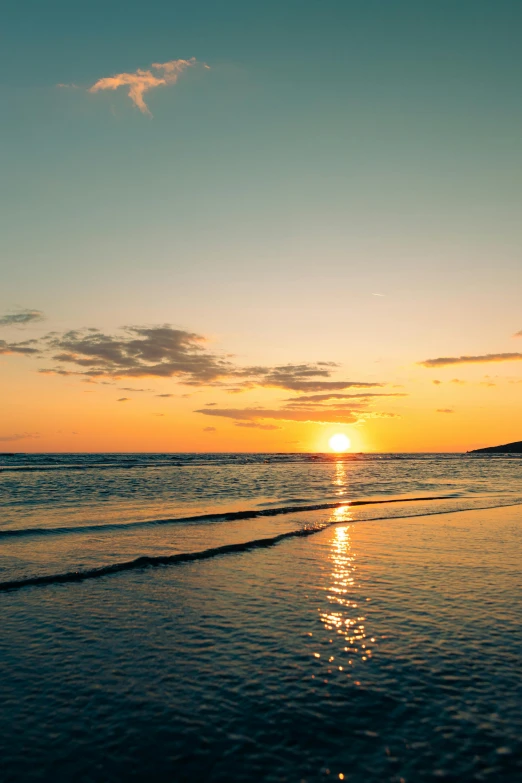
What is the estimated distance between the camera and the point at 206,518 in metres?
29.4

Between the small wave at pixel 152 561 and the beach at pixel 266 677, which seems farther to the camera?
the small wave at pixel 152 561

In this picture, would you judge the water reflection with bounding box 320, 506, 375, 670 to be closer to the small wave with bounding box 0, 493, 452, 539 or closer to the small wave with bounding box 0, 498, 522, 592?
the small wave with bounding box 0, 498, 522, 592

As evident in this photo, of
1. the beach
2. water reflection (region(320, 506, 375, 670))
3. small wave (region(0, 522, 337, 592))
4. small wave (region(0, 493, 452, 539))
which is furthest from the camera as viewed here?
small wave (region(0, 493, 452, 539))

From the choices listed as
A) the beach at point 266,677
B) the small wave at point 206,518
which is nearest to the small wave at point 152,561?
the beach at point 266,677

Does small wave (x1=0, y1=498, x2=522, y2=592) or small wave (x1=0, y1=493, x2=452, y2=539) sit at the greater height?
small wave (x1=0, y1=493, x2=452, y2=539)

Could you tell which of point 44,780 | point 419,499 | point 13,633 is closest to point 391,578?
point 13,633

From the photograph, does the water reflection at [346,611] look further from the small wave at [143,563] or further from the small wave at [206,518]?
the small wave at [206,518]

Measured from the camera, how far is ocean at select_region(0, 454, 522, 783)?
658 centimetres

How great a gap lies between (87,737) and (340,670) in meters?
4.09

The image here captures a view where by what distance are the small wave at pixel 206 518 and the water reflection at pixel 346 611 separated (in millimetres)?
10999

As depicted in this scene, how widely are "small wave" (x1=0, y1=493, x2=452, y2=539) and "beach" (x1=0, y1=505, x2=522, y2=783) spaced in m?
9.67

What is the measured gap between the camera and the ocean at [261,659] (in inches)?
259

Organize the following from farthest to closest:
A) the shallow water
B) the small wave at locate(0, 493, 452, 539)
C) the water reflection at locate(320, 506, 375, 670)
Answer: the small wave at locate(0, 493, 452, 539) < the shallow water < the water reflection at locate(320, 506, 375, 670)

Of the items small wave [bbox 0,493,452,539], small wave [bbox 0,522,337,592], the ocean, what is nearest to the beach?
the ocean
